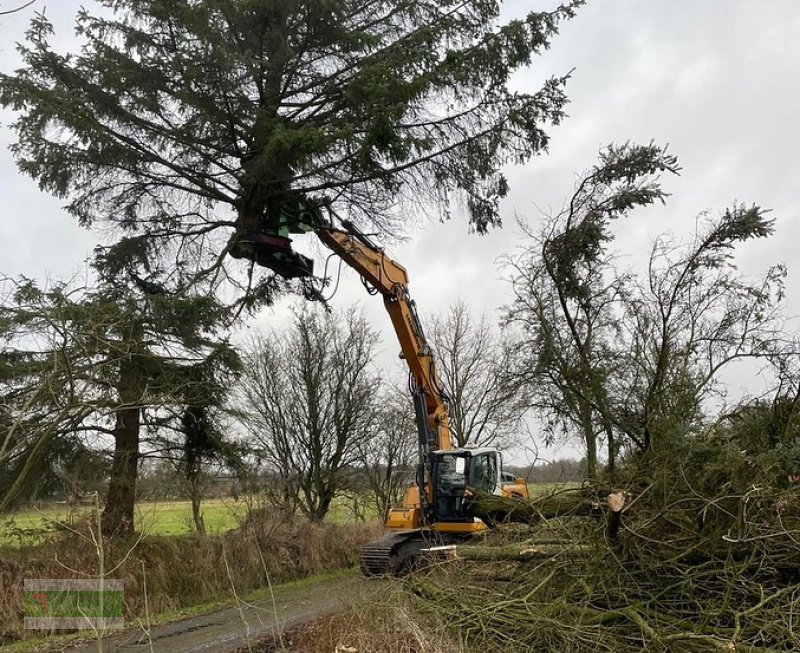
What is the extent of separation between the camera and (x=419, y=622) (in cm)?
563

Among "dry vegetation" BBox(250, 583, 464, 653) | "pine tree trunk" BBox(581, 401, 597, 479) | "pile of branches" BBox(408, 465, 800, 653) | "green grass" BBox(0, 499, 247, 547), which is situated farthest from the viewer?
"pine tree trunk" BBox(581, 401, 597, 479)

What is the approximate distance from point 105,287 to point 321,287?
137 inches

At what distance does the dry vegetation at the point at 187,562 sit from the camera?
947 cm

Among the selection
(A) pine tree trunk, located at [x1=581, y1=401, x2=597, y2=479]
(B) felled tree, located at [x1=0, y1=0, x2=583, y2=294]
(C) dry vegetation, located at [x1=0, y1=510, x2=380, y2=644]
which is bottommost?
(C) dry vegetation, located at [x1=0, y1=510, x2=380, y2=644]

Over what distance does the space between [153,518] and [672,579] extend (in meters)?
5.93

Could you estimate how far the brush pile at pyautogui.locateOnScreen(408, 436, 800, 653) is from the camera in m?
4.83

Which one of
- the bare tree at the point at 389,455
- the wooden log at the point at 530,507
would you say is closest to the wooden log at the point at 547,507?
the wooden log at the point at 530,507

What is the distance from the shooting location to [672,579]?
534 centimetres

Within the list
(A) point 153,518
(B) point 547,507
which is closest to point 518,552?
(B) point 547,507

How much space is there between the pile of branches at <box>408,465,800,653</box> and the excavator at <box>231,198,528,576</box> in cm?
390

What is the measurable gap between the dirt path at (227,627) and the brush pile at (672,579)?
1.54 m

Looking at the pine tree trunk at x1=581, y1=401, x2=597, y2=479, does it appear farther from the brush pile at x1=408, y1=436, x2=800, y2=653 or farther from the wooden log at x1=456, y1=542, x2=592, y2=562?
the brush pile at x1=408, y1=436, x2=800, y2=653

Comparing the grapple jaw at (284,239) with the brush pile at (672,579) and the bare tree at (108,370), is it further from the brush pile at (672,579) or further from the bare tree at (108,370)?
the brush pile at (672,579)

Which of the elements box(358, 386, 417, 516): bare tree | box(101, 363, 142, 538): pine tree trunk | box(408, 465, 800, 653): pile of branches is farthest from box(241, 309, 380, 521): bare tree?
box(408, 465, 800, 653): pile of branches
